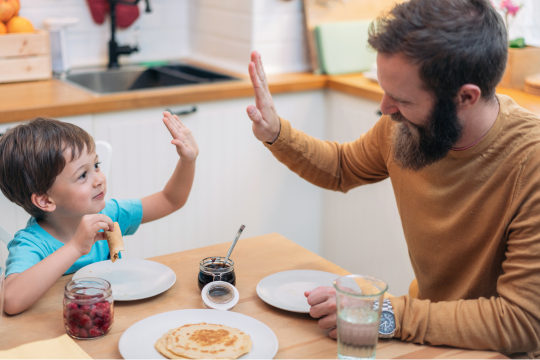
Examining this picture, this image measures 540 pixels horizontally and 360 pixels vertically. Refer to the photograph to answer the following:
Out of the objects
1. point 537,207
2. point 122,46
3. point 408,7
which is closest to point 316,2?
point 122,46

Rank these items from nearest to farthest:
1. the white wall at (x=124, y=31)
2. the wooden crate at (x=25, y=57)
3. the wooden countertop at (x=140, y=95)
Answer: the wooden countertop at (x=140, y=95)
the wooden crate at (x=25, y=57)
the white wall at (x=124, y=31)

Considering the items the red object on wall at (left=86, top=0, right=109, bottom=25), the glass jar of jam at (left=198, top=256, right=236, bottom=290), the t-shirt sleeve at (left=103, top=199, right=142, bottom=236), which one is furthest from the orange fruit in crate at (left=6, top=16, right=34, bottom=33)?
the glass jar of jam at (left=198, top=256, right=236, bottom=290)

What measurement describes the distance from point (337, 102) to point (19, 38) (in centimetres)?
138

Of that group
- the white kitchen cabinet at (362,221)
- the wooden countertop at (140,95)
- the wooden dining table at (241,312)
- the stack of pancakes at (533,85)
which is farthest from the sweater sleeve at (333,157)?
the stack of pancakes at (533,85)

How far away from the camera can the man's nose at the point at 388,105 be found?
1.29 meters

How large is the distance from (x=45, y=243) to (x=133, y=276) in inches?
9.8

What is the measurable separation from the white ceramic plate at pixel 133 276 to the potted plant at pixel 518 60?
175cm

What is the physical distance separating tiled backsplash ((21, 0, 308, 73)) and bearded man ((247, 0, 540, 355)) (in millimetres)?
1370

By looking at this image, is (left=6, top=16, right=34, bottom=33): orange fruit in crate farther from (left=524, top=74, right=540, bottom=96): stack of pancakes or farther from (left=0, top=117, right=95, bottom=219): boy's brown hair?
(left=524, top=74, right=540, bottom=96): stack of pancakes

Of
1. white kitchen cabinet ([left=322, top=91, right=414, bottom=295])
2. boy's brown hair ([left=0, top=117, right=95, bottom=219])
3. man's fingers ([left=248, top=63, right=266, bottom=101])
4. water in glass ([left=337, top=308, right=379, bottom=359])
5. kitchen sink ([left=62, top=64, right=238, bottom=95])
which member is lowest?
white kitchen cabinet ([left=322, top=91, right=414, bottom=295])

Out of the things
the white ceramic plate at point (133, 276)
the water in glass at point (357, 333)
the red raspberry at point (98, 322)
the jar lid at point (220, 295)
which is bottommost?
the white ceramic plate at point (133, 276)

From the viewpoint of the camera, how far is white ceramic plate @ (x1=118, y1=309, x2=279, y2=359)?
998mm

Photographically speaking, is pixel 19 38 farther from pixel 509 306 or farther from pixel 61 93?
pixel 509 306

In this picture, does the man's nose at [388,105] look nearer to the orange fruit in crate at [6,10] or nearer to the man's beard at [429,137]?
the man's beard at [429,137]
